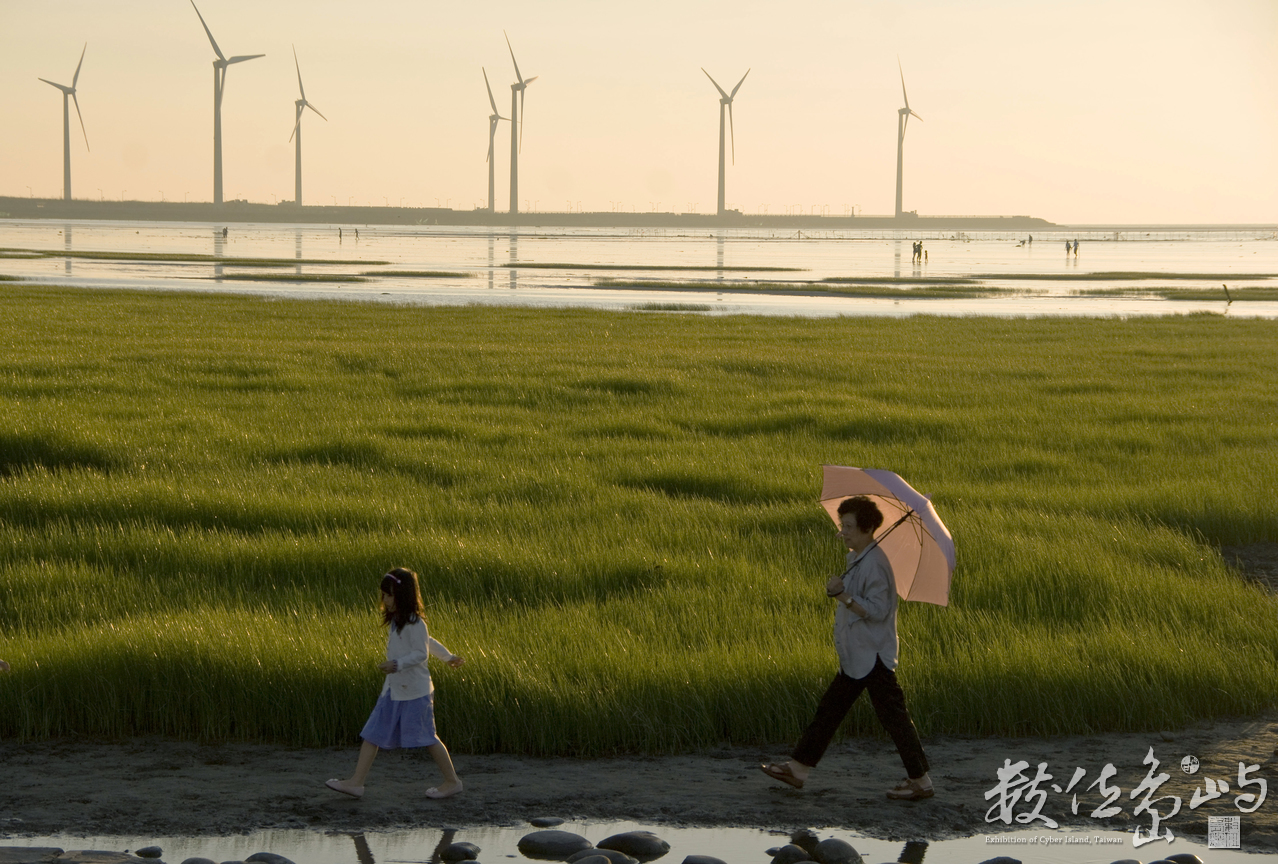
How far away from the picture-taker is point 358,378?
25.5 metres

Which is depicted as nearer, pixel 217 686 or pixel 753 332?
pixel 217 686

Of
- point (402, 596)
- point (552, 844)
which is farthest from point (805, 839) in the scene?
point (402, 596)

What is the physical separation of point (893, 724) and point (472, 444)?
11723 mm

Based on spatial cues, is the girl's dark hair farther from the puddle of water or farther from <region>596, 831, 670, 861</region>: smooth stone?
<region>596, 831, 670, 861</region>: smooth stone

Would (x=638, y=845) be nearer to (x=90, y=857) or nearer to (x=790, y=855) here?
(x=790, y=855)

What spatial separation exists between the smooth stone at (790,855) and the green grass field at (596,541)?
1.87 metres

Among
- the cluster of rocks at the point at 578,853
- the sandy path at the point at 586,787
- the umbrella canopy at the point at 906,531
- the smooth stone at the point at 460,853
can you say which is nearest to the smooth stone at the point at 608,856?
the cluster of rocks at the point at 578,853

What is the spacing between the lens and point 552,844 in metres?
6.82

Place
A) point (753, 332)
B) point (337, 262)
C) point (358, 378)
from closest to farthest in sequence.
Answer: point (358, 378) → point (753, 332) → point (337, 262)

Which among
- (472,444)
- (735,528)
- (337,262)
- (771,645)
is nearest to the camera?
(771,645)

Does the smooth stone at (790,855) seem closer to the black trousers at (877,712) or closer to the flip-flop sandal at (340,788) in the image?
the black trousers at (877,712)

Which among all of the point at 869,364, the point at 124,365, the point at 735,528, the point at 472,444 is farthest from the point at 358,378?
the point at 735,528

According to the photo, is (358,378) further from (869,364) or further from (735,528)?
(735,528)

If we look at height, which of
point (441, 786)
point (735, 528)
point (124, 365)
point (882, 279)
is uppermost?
point (882, 279)
